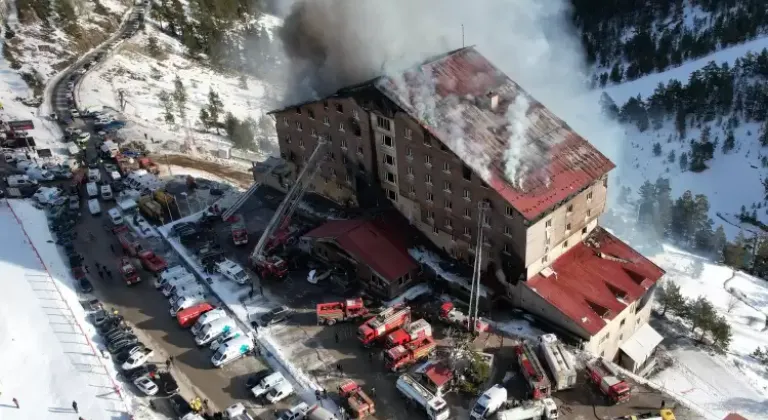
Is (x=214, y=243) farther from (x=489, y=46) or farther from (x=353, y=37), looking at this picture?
(x=489, y=46)

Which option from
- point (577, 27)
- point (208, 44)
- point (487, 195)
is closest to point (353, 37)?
point (487, 195)

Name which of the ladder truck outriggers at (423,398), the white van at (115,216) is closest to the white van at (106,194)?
the white van at (115,216)

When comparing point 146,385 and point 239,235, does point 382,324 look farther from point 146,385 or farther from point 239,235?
point 239,235

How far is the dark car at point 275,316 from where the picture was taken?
4578cm

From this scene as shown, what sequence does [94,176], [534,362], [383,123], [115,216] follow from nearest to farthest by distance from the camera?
[534,362] → [383,123] → [115,216] → [94,176]

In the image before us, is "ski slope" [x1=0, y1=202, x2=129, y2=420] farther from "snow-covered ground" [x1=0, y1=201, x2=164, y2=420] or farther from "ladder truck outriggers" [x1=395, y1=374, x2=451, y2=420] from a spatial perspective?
"ladder truck outriggers" [x1=395, y1=374, x2=451, y2=420]

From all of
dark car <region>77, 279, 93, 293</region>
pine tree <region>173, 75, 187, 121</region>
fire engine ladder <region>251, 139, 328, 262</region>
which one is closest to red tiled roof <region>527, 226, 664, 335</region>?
fire engine ladder <region>251, 139, 328, 262</region>

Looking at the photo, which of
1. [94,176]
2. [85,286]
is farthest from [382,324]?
[94,176]

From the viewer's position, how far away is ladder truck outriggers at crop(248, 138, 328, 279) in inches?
1976

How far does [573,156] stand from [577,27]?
122 meters

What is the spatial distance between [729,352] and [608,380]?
19143 mm

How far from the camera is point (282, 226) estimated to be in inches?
2162

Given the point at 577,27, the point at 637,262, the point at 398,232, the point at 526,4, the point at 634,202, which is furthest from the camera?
the point at 577,27

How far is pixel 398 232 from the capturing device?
50656 millimetres
